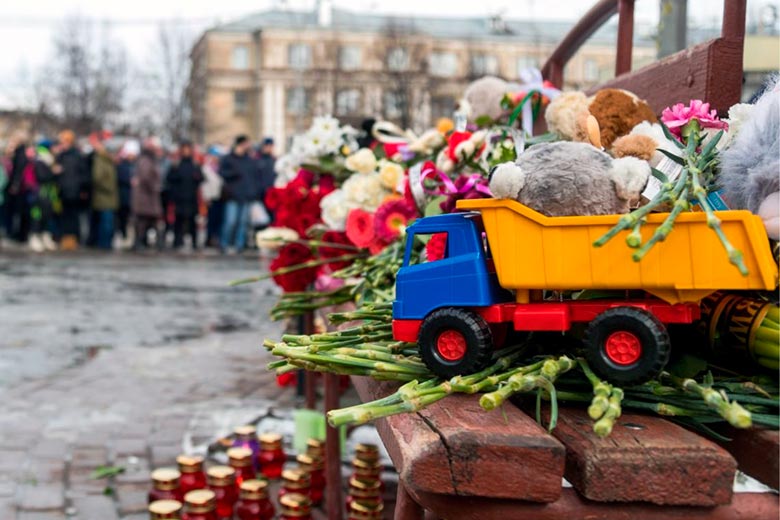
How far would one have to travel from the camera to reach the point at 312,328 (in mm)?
4828

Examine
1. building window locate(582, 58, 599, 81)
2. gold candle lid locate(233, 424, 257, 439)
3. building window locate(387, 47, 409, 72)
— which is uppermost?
building window locate(387, 47, 409, 72)

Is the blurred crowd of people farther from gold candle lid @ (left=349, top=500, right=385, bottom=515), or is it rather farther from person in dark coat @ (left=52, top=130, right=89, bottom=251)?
gold candle lid @ (left=349, top=500, right=385, bottom=515)

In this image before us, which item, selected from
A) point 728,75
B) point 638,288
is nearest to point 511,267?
point 638,288

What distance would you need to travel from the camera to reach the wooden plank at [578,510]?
134cm

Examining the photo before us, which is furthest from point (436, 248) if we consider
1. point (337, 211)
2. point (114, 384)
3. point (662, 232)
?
point (114, 384)

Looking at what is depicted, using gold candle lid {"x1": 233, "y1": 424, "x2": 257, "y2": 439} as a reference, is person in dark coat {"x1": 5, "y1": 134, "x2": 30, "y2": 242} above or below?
above

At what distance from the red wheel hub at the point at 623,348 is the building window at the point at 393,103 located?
30.5m

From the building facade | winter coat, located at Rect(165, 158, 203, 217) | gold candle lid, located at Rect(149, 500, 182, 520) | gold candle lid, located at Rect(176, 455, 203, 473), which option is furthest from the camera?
the building facade

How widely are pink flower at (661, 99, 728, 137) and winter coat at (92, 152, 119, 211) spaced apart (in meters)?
15.4

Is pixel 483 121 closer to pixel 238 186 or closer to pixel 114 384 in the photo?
pixel 114 384

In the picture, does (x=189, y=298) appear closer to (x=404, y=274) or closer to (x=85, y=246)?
(x=85, y=246)

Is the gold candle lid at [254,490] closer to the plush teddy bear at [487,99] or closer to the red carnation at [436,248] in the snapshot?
the plush teddy bear at [487,99]

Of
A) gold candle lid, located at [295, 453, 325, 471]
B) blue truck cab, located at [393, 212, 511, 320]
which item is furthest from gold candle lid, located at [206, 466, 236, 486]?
blue truck cab, located at [393, 212, 511, 320]

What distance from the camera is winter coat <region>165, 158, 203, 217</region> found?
55.8 ft
